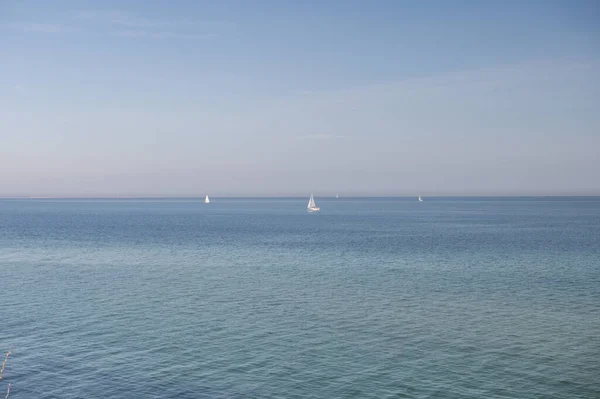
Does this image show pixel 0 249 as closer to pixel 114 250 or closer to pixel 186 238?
pixel 114 250

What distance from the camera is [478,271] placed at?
65.5 metres

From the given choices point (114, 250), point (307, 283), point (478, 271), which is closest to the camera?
point (307, 283)

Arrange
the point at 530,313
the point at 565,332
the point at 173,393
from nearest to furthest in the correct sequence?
the point at 173,393 → the point at 565,332 → the point at 530,313

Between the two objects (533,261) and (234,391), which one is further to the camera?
(533,261)

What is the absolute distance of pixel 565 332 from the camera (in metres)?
37.5

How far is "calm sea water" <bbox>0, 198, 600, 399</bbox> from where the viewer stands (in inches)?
1119

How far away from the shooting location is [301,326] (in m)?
39.5

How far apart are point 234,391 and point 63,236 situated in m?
96.1

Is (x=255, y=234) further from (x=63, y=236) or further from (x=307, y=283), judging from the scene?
(x=307, y=283)

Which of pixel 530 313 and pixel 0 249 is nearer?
pixel 530 313

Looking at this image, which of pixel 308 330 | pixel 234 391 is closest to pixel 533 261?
pixel 308 330

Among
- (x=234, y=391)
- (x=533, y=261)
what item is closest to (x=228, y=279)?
(x=234, y=391)

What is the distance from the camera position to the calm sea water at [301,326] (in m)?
28.4

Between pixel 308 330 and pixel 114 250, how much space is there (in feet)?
188
